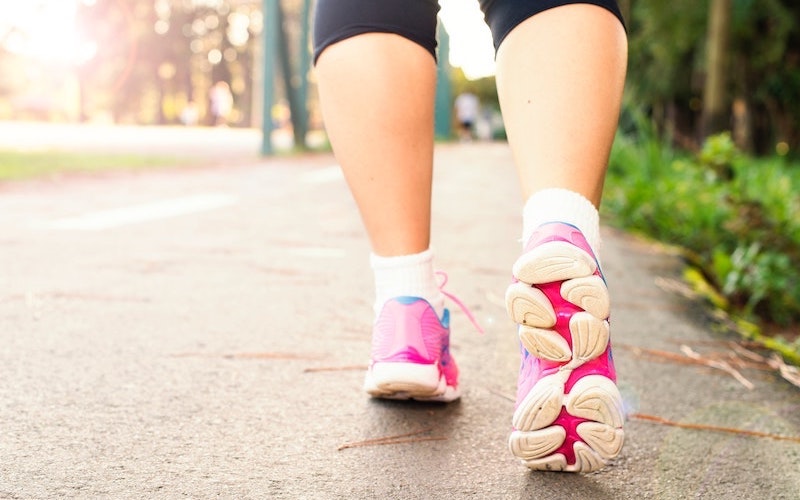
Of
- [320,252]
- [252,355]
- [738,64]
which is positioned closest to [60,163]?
[320,252]

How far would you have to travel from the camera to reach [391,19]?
1362mm

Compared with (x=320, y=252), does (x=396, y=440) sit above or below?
above

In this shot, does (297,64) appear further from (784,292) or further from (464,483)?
(464,483)

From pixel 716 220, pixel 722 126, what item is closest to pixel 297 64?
pixel 722 126

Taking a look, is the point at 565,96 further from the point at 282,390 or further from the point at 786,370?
the point at 786,370

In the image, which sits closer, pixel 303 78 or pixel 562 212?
pixel 562 212

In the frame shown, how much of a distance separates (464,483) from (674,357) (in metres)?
0.88

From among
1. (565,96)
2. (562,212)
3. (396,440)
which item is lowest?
(396,440)

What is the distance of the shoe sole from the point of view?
1.37 metres

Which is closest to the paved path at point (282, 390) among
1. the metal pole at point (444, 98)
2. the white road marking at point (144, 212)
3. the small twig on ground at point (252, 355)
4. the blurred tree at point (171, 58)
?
the small twig on ground at point (252, 355)

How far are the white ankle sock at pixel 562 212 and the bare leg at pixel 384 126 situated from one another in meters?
0.25

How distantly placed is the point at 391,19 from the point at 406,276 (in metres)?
0.37

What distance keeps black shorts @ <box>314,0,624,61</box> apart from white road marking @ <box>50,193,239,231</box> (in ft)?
7.95

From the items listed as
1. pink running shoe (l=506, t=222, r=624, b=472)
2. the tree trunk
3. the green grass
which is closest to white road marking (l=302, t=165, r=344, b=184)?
the green grass
